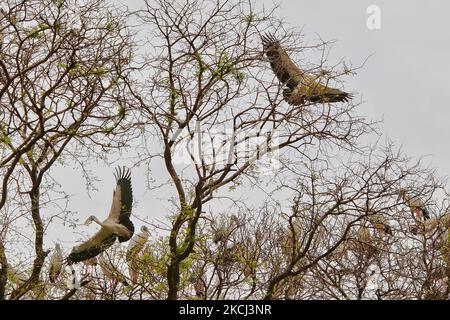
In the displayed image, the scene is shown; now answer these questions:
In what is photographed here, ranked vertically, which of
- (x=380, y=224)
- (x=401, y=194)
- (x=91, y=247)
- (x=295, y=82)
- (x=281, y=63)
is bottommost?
(x=380, y=224)

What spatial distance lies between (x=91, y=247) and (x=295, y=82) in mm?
4242

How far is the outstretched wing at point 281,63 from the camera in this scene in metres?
10.5

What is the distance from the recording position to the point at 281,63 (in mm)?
10539

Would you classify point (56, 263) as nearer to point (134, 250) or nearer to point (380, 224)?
point (134, 250)

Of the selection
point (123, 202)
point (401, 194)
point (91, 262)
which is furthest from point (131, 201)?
A: point (401, 194)

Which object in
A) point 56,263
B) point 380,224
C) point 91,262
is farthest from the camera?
point 91,262

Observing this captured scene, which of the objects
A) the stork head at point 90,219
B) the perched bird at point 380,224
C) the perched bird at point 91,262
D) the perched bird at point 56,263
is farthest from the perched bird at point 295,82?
the perched bird at point 91,262

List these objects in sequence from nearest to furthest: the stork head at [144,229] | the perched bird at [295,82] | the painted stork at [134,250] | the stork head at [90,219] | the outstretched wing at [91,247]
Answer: the perched bird at [295,82]
the painted stork at [134,250]
the outstretched wing at [91,247]
the stork head at [144,229]
the stork head at [90,219]

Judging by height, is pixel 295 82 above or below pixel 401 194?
above

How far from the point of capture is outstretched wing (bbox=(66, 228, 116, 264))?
12.4 m

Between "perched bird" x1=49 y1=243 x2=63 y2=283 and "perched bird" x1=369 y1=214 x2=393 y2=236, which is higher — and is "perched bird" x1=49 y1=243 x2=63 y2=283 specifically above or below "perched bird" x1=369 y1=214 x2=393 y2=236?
above

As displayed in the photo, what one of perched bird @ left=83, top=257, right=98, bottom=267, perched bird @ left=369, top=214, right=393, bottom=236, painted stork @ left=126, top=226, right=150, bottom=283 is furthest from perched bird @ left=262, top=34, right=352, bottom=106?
perched bird @ left=83, top=257, right=98, bottom=267

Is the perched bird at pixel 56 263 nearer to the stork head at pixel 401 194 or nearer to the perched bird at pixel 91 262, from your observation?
the perched bird at pixel 91 262

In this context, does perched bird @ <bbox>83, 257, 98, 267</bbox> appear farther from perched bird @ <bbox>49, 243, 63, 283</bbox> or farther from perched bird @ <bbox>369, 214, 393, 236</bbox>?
perched bird @ <bbox>369, 214, 393, 236</bbox>
